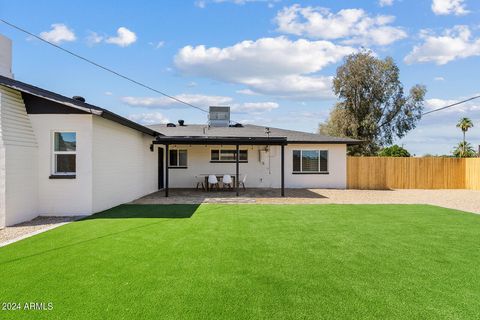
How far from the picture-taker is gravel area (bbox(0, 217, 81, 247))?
5.99m

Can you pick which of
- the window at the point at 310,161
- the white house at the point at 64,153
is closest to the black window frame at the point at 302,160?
the window at the point at 310,161

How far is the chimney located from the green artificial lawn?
7733mm

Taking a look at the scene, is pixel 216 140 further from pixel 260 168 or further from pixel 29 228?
pixel 29 228

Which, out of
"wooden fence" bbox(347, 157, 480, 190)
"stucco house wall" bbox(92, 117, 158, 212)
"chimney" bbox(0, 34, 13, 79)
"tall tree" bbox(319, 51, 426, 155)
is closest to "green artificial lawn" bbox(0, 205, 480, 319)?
"stucco house wall" bbox(92, 117, 158, 212)

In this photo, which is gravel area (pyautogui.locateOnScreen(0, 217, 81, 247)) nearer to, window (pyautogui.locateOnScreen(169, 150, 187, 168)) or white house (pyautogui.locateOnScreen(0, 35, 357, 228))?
white house (pyautogui.locateOnScreen(0, 35, 357, 228))

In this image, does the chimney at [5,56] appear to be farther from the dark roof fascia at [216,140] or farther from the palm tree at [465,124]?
the palm tree at [465,124]

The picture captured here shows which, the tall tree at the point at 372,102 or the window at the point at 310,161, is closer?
the window at the point at 310,161

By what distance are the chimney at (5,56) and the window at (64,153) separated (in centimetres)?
492

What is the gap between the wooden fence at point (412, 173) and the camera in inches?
679

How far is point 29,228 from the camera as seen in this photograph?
22.6ft

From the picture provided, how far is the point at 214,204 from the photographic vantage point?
10.7 meters

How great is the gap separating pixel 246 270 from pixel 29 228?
5545mm

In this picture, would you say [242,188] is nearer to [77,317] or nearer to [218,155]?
[218,155]

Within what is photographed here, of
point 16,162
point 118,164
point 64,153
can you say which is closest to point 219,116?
point 118,164
